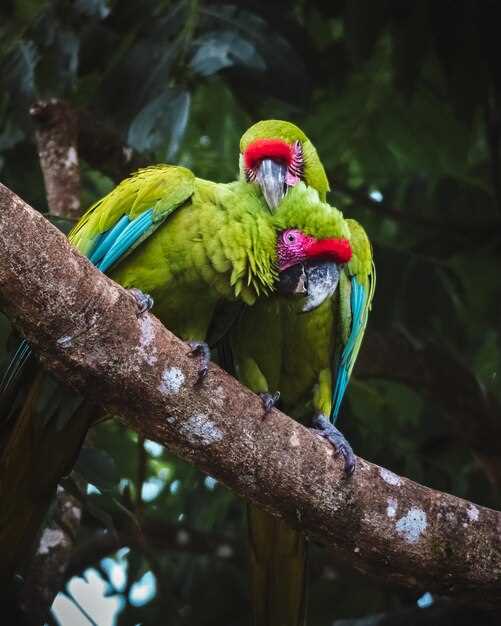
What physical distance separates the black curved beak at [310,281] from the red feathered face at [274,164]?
32 centimetres

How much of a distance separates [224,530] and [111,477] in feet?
5.18

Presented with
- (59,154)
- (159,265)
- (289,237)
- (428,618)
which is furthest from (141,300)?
(428,618)

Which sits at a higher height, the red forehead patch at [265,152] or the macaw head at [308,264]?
the red forehead patch at [265,152]

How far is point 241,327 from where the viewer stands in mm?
3240

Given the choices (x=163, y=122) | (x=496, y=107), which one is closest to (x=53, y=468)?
(x=163, y=122)

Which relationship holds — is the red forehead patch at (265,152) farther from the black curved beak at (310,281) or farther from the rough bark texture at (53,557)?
the rough bark texture at (53,557)

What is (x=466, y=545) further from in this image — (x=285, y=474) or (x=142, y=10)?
(x=142, y=10)

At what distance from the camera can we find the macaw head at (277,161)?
3.35 meters

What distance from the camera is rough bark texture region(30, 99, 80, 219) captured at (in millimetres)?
3746

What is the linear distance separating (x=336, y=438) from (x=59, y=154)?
62.1 inches

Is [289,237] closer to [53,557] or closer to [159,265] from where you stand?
[159,265]

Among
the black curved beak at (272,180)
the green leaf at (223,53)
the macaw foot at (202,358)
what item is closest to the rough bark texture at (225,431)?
→ the macaw foot at (202,358)

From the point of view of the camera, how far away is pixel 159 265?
301cm

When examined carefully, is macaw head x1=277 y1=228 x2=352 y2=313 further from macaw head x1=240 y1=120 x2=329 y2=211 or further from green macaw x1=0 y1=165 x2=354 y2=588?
macaw head x1=240 y1=120 x2=329 y2=211
